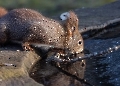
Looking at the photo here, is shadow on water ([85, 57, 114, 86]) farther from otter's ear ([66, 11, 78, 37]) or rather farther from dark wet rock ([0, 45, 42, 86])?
dark wet rock ([0, 45, 42, 86])

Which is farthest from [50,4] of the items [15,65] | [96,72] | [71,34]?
[15,65]

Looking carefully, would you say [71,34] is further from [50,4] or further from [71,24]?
[50,4]

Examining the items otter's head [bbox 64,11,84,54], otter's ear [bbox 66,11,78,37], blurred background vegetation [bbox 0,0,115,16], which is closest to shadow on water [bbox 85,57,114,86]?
otter's head [bbox 64,11,84,54]

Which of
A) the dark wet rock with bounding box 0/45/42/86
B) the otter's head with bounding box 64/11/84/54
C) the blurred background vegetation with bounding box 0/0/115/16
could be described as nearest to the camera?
the dark wet rock with bounding box 0/45/42/86

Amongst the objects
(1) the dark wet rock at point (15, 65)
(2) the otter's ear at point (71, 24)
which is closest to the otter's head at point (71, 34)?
(2) the otter's ear at point (71, 24)

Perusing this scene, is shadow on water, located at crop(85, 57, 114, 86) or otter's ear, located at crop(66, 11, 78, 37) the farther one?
otter's ear, located at crop(66, 11, 78, 37)

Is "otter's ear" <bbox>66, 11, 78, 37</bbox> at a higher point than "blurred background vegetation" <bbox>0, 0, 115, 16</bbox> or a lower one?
lower
